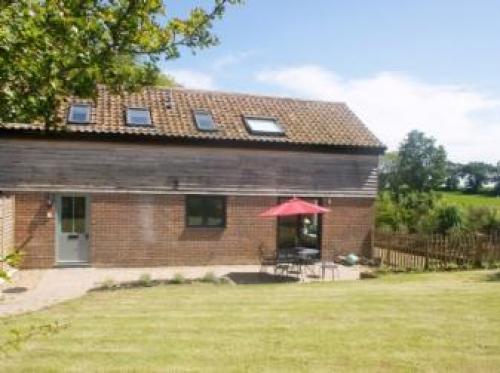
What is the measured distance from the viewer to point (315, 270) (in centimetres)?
1825

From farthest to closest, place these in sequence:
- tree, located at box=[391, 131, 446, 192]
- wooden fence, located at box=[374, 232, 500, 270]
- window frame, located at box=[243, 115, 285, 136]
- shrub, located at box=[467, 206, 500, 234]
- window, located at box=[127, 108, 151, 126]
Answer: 1. tree, located at box=[391, 131, 446, 192]
2. shrub, located at box=[467, 206, 500, 234]
3. window frame, located at box=[243, 115, 285, 136]
4. window, located at box=[127, 108, 151, 126]
5. wooden fence, located at box=[374, 232, 500, 270]

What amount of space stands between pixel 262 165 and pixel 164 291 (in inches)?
317

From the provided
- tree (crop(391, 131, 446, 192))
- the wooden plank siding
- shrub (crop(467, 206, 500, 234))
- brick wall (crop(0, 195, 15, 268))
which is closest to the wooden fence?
the wooden plank siding

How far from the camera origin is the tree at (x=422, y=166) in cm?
6319

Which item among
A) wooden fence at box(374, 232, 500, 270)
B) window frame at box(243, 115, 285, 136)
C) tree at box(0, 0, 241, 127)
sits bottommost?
wooden fence at box(374, 232, 500, 270)

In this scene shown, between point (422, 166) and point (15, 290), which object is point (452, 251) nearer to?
point (15, 290)

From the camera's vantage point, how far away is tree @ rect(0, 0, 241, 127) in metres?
3.52

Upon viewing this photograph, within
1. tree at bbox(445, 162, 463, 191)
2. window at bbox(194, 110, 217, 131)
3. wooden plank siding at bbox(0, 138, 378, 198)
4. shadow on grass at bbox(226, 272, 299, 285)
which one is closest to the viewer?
shadow on grass at bbox(226, 272, 299, 285)

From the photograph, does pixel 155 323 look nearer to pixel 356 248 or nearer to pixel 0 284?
pixel 0 284

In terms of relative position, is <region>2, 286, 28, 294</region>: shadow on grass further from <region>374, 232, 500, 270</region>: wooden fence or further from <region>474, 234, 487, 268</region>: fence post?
<region>474, 234, 487, 268</region>: fence post

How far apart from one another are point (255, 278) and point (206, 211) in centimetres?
400

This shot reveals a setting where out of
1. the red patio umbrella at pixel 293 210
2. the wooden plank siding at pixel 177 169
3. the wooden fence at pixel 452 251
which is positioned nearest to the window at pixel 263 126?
the wooden plank siding at pixel 177 169

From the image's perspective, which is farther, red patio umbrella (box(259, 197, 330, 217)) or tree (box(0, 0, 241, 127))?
red patio umbrella (box(259, 197, 330, 217))

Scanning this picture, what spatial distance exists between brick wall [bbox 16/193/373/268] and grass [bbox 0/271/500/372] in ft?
18.7
